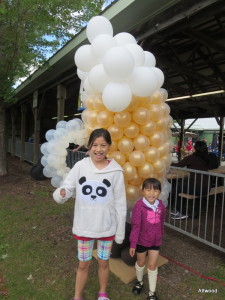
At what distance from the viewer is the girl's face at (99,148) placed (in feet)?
6.72

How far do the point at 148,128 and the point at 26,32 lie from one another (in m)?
5.41

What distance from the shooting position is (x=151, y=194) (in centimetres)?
229

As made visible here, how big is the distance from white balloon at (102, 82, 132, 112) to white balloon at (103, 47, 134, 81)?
0.08 m

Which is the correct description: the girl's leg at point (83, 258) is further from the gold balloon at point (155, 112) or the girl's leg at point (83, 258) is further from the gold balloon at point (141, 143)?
the gold balloon at point (155, 112)

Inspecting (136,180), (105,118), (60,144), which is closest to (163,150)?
(136,180)

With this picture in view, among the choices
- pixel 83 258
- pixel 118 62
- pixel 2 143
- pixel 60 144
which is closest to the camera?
pixel 118 62

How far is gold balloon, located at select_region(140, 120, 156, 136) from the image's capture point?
7.88 ft

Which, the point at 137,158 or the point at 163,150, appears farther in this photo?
the point at 163,150

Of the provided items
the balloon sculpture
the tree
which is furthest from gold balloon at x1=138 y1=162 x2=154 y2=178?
the tree

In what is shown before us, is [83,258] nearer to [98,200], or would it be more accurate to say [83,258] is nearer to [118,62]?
[98,200]

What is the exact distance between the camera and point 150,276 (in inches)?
93.9

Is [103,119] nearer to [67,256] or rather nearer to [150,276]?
[150,276]

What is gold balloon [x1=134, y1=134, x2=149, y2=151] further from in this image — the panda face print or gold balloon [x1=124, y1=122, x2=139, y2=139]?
the panda face print

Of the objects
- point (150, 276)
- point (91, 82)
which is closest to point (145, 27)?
point (91, 82)
